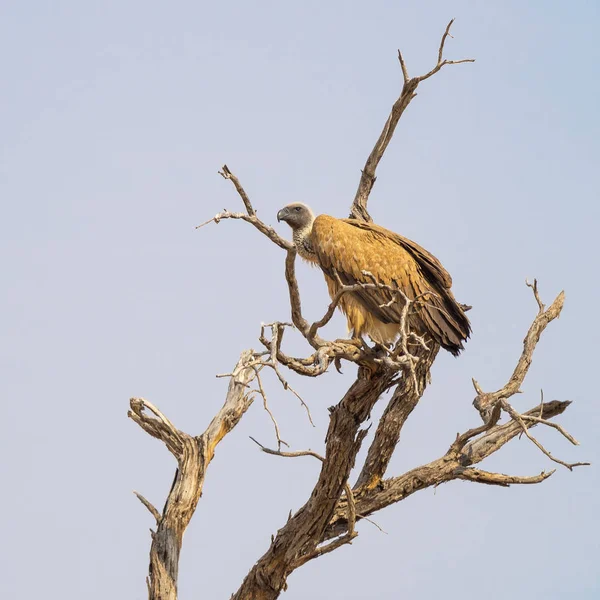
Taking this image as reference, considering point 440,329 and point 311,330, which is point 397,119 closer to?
point 440,329

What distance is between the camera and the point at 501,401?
7703 millimetres

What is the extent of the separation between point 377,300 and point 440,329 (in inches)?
23.6

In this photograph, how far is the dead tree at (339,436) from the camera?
7.42 meters

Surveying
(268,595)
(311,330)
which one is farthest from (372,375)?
(268,595)

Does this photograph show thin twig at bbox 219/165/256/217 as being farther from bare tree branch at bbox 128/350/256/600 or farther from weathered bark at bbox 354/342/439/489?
weathered bark at bbox 354/342/439/489

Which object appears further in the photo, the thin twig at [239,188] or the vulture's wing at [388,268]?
the vulture's wing at [388,268]

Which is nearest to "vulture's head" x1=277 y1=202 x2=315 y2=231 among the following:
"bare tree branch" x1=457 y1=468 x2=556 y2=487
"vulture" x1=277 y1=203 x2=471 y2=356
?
"vulture" x1=277 y1=203 x2=471 y2=356

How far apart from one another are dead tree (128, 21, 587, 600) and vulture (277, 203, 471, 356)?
0.32 meters

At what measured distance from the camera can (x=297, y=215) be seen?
9.48 meters

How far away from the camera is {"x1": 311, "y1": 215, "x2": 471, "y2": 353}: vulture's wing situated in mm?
8773

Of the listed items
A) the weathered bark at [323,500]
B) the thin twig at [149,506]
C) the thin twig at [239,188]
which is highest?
the thin twig at [239,188]

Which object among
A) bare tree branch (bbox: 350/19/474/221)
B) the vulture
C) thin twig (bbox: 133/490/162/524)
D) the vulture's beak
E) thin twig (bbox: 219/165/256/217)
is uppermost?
bare tree branch (bbox: 350/19/474/221)

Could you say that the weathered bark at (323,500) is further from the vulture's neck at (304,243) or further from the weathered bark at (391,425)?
the vulture's neck at (304,243)

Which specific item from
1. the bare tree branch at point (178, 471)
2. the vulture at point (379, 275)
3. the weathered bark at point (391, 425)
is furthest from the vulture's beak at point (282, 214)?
the weathered bark at point (391, 425)
